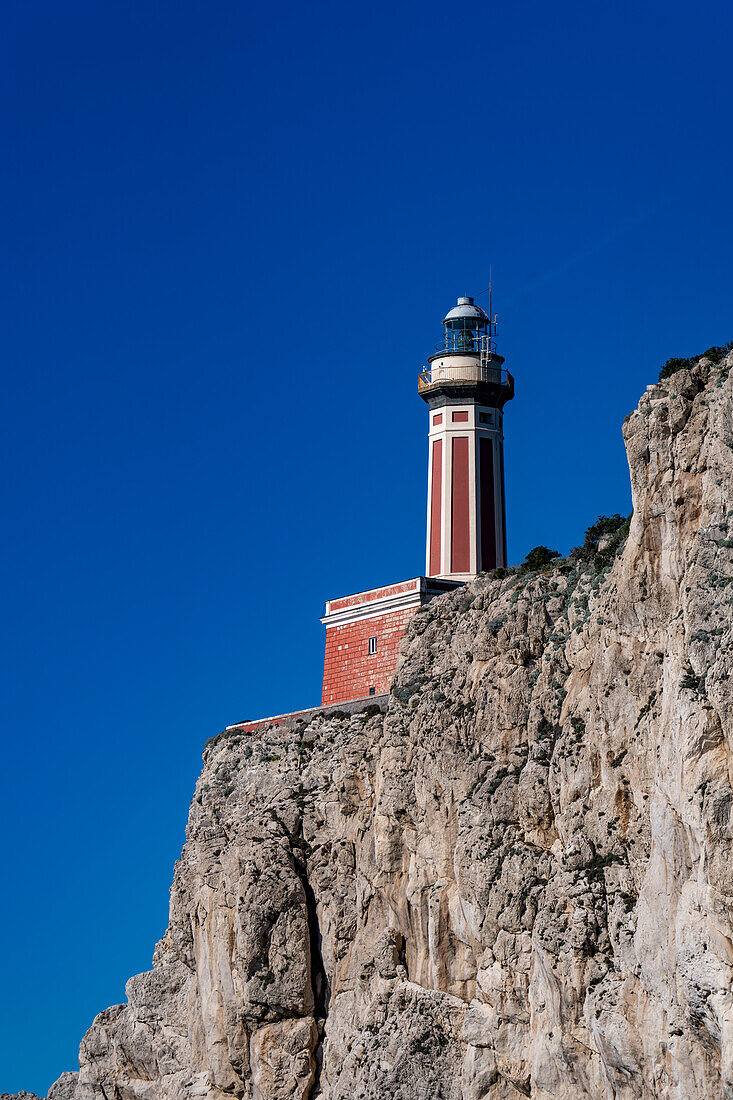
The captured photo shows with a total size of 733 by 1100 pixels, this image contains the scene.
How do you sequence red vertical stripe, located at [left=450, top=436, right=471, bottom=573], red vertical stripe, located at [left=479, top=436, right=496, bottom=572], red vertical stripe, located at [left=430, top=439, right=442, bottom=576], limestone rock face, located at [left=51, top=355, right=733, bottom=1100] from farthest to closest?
red vertical stripe, located at [left=430, top=439, right=442, bottom=576]
red vertical stripe, located at [left=479, top=436, right=496, bottom=572]
red vertical stripe, located at [left=450, top=436, right=471, bottom=573]
limestone rock face, located at [left=51, top=355, right=733, bottom=1100]

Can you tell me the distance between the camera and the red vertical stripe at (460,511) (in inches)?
3095

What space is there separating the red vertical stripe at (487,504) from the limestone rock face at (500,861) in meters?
8.51

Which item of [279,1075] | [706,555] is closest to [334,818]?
[279,1075]

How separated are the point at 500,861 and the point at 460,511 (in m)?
23.1

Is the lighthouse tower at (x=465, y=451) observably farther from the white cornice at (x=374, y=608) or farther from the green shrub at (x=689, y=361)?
the green shrub at (x=689, y=361)

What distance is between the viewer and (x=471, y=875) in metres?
60.2

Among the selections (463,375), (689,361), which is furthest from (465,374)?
(689,361)

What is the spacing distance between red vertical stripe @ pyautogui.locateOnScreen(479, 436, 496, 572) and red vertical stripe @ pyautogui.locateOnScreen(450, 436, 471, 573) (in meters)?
0.65

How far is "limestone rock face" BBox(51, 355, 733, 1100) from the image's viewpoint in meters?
48.9

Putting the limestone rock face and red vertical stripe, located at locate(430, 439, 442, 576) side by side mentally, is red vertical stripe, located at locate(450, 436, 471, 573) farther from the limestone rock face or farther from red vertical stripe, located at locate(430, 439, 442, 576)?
the limestone rock face

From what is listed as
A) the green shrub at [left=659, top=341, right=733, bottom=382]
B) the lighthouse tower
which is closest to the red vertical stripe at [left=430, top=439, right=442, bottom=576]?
the lighthouse tower

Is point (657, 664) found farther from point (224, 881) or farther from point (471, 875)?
point (224, 881)

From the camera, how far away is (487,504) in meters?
79.9

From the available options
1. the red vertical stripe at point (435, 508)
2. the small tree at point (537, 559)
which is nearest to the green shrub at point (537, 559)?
the small tree at point (537, 559)
